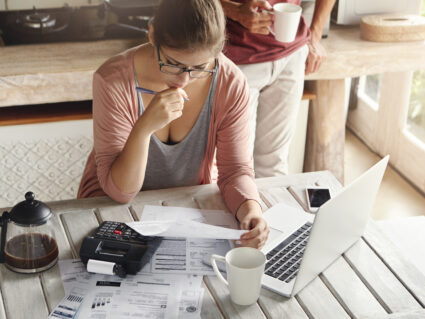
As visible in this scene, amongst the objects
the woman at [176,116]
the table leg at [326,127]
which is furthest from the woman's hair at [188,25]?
the table leg at [326,127]

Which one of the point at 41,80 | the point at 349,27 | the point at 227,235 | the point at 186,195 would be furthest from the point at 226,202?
the point at 349,27

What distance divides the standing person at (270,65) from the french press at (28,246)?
3.57 ft

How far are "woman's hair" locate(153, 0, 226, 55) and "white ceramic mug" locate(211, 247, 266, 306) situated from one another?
49cm

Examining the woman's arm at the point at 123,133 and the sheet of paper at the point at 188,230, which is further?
the woman's arm at the point at 123,133

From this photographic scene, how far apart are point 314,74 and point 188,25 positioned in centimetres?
129

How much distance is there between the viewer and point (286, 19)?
6.23 ft

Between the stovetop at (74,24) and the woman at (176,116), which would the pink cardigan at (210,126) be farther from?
the stovetop at (74,24)

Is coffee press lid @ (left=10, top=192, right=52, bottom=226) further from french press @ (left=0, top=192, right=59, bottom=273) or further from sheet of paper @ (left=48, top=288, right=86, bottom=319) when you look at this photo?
sheet of paper @ (left=48, top=288, right=86, bottom=319)

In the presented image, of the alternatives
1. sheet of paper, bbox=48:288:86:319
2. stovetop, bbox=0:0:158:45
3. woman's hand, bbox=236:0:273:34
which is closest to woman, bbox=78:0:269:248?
sheet of paper, bbox=48:288:86:319

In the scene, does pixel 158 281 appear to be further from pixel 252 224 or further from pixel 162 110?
pixel 162 110

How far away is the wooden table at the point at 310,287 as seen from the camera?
3.81ft

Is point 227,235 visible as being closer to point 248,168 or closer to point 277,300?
point 277,300

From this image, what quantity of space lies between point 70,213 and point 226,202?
1.25ft

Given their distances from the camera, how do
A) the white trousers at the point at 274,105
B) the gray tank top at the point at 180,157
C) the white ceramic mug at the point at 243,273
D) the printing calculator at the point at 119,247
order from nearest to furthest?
the white ceramic mug at the point at 243,273, the printing calculator at the point at 119,247, the gray tank top at the point at 180,157, the white trousers at the point at 274,105
